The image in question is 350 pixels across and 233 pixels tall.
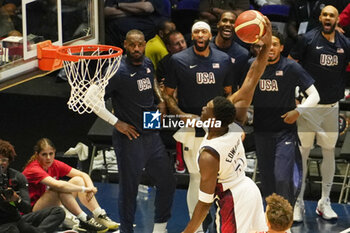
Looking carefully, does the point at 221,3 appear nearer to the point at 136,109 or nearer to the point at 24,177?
the point at 136,109

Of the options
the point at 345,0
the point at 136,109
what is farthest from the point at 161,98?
the point at 345,0

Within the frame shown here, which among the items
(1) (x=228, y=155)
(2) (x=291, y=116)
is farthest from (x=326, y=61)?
(1) (x=228, y=155)

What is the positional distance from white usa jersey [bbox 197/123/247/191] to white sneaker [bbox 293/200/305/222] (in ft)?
7.51

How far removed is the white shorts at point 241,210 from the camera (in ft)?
20.6

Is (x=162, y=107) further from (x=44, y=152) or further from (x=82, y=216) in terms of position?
(x=82, y=216)

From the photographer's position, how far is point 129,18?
412 inches

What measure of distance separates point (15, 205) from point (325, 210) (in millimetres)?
3270

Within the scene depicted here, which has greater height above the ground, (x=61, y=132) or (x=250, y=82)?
(x=250, y=82)

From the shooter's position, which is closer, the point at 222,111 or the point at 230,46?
the point at 222,111

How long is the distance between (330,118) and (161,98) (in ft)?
6.16

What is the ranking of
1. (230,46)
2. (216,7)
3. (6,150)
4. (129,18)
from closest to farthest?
(6,150), (230,46), (216,7), (129,18)

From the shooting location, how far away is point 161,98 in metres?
8.15

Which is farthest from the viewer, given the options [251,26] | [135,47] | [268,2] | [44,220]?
[268,2]

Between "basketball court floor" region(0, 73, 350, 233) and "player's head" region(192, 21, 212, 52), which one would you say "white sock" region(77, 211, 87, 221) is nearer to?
"basketball court floor" region(0, 73, 350, 233)
